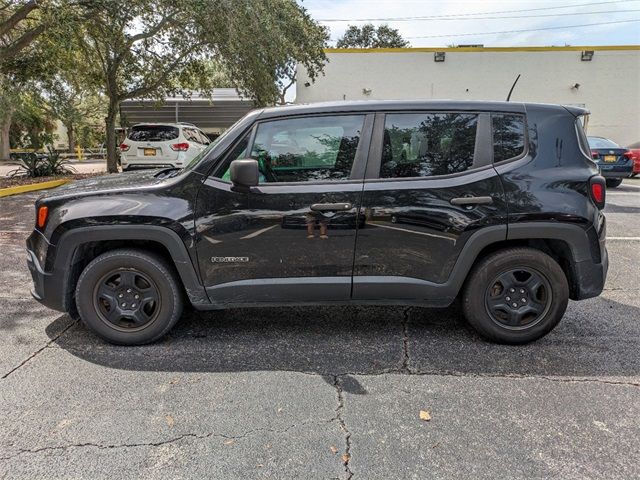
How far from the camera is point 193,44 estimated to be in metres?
14.5

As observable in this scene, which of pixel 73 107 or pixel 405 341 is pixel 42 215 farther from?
pixel 73 107

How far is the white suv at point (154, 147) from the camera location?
12.5 metres

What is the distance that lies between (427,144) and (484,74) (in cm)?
2013

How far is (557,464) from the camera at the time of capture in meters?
2.25

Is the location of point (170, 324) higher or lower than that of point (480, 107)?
lower

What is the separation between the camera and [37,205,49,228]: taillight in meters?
3.41

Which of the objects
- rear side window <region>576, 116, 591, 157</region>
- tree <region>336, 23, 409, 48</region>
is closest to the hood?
rear side window <region>576, 116, 591, 157</region>

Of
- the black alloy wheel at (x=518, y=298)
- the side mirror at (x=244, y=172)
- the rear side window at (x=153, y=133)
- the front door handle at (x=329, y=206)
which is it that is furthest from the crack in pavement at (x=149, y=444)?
the rear side window at (x=153, y=133)

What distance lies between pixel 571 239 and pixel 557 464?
1700 mm

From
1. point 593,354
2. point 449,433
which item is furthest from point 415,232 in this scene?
point 593,354

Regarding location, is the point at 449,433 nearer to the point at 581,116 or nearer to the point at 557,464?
the point at 557,464

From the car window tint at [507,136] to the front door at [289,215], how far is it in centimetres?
96

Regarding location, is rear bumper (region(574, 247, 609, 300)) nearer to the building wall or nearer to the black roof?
the black roof

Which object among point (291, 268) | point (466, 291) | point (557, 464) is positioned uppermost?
point (291, 268)
